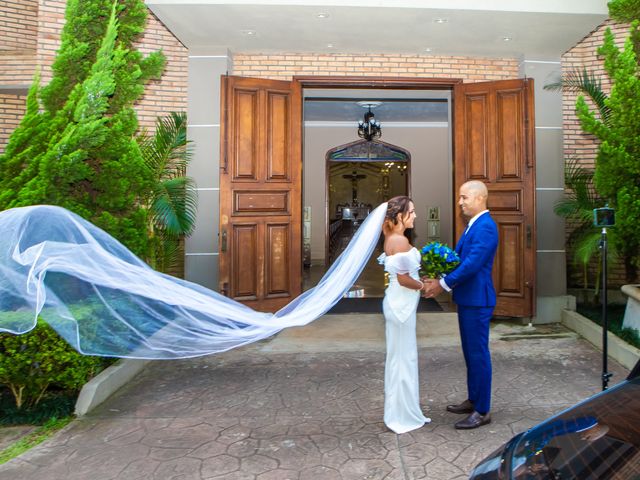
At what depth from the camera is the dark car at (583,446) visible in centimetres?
126

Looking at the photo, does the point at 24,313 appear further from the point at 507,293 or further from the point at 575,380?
the point at 507,293

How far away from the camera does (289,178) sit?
690 centimetres

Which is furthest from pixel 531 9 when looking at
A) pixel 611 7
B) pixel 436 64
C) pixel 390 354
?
pixel 390 354

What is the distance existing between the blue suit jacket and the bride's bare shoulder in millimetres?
393

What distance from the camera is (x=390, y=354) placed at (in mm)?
3500

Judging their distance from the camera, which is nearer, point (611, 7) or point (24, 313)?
point (24, 313)

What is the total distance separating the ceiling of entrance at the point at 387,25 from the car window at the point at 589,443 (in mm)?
5385

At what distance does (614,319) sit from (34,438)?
6.50m

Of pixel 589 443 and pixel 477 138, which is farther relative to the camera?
pixel 477 138

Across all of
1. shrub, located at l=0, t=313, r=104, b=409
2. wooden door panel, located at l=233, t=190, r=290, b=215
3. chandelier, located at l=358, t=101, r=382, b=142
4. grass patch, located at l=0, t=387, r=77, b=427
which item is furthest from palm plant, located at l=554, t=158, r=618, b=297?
grass patch, located at l=0, t=387, r=77, b=427

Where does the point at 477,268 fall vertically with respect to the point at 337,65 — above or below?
below

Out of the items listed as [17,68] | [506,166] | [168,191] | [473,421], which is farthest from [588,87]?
[17,68]

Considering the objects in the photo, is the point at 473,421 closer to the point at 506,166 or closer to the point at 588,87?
the point at 506,166

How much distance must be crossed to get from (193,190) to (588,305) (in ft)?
19.9
